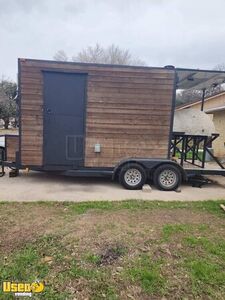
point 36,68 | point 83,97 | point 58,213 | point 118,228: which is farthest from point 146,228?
point 36,68

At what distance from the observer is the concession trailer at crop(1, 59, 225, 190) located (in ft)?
19.6

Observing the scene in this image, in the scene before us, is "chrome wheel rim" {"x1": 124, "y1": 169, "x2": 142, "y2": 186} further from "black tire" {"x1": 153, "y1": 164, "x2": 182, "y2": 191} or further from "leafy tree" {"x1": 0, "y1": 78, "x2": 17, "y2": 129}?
"leafy tree" {"x1": 0, "y1": 78, "x2": 17, "y2": 129}

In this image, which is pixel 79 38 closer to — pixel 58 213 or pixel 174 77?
pixel 174 77

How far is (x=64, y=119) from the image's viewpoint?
6.11 m

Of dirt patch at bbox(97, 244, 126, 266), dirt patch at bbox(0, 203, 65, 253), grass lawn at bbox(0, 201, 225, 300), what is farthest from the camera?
dirt patch at bbox(0, 203, 65, 253)

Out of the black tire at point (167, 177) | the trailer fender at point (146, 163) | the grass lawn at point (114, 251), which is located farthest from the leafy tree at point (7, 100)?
the grass lawn at point (114, 251)

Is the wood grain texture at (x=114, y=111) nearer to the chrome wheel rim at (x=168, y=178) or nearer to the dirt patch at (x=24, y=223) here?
the chrome wheel rim at (x=168, y=178)

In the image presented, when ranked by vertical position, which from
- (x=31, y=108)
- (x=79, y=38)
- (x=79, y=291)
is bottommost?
(x=79, y=291)

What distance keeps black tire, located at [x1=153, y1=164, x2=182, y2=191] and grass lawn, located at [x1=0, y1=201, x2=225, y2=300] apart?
166 cm

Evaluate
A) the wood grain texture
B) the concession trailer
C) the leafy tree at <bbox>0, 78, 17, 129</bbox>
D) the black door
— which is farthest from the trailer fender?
the leafy tree at <bbox>0, 78, 17, 129</bbox>

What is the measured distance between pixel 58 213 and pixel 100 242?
1281mm

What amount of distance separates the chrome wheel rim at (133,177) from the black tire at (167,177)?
0.41 meters

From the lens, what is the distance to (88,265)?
271 cm

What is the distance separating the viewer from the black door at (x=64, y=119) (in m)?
5.98
